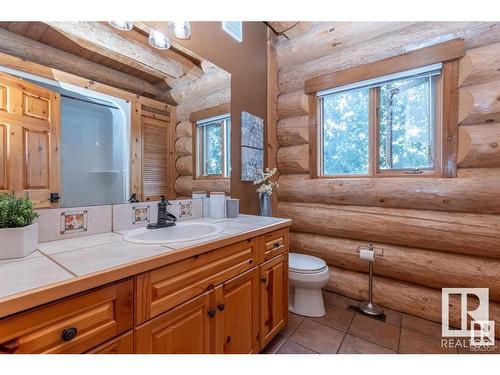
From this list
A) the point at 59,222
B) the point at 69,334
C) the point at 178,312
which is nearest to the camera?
the point at 69,334

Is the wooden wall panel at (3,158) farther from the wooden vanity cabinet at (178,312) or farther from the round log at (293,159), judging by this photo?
the round log at (293,159)

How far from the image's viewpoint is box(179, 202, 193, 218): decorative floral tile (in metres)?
1.66

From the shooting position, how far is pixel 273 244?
154cm

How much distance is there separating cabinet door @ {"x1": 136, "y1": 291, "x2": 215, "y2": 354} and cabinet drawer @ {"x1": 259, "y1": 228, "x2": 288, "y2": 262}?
1.54 ft

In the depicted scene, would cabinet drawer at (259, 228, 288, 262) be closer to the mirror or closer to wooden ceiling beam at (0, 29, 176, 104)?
the mirror

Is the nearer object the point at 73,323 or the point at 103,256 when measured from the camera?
the point at 73,323

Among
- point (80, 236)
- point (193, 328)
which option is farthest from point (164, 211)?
point (193, 328)

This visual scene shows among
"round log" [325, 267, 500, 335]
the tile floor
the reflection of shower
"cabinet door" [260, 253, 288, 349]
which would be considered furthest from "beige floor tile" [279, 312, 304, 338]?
the reflection of shower

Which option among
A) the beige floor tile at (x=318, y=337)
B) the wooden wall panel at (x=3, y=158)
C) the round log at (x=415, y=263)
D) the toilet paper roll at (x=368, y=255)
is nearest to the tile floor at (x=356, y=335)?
the beige floor tile at (x=318, y=337)

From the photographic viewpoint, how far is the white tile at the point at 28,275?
1.95ft

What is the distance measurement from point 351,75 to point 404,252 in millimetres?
1705

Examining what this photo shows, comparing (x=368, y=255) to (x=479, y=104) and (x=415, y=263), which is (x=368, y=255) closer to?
(x=415, y=263)

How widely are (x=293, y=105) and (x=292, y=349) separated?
229 centimetres

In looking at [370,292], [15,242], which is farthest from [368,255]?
[15,242]
